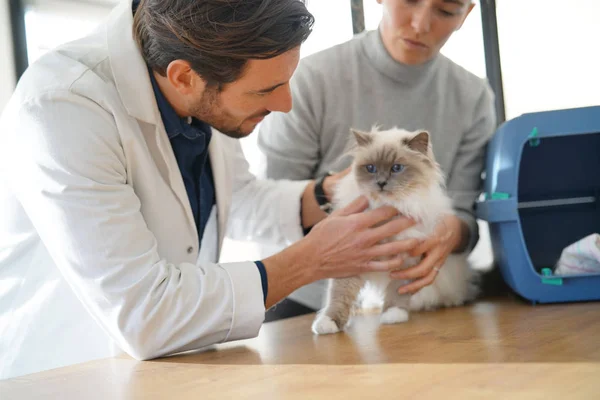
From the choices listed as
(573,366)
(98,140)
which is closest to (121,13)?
(98,140)

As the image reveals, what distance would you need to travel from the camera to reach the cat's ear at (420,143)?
Result: 1.82 m

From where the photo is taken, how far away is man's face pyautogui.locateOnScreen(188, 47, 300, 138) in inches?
60.0

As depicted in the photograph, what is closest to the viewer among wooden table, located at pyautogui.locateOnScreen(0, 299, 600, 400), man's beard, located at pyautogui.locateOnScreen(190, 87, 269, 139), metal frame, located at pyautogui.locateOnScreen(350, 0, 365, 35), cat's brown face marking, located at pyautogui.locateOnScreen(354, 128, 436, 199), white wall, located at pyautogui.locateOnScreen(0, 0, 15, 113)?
wooden table, located at pyautogui.locateOnScreen(0, 299, 600, 400)

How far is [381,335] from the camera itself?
1490mm

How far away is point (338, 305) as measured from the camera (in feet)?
5.53

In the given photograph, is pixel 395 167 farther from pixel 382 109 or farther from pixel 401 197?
pixel 382 109

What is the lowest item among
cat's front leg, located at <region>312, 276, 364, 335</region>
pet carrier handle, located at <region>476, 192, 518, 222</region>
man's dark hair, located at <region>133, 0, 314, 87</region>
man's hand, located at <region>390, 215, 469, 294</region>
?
cat's front leg, located at <region>312, 276, 364, 335</region>

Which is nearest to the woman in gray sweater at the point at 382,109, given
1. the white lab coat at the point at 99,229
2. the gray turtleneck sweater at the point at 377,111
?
the gray turtleneck sweater at the point at 377,111

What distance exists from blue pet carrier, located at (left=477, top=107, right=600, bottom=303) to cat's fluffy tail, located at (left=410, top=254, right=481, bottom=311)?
120 mm

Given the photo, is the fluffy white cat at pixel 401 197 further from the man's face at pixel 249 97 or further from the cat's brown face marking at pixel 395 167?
the man's face at pixel 249 97

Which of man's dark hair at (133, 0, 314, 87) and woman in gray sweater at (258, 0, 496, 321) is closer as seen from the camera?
man's dark hair at (133, 0, 314, 87)

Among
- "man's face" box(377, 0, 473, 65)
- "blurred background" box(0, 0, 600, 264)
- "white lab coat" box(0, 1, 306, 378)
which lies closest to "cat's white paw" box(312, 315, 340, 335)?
"white lab coat" box(0, 1, 306, 378)

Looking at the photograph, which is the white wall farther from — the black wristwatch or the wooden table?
the wooden table

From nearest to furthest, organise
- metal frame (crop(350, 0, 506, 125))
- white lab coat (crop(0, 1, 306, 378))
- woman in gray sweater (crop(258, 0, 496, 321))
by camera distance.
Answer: white lab coat (crop(0, 1, 306, 378)) → woman in gray sweater (crop(258, 0, 496, 321)) → metal frame (crop(350, 0, 506, 125))
